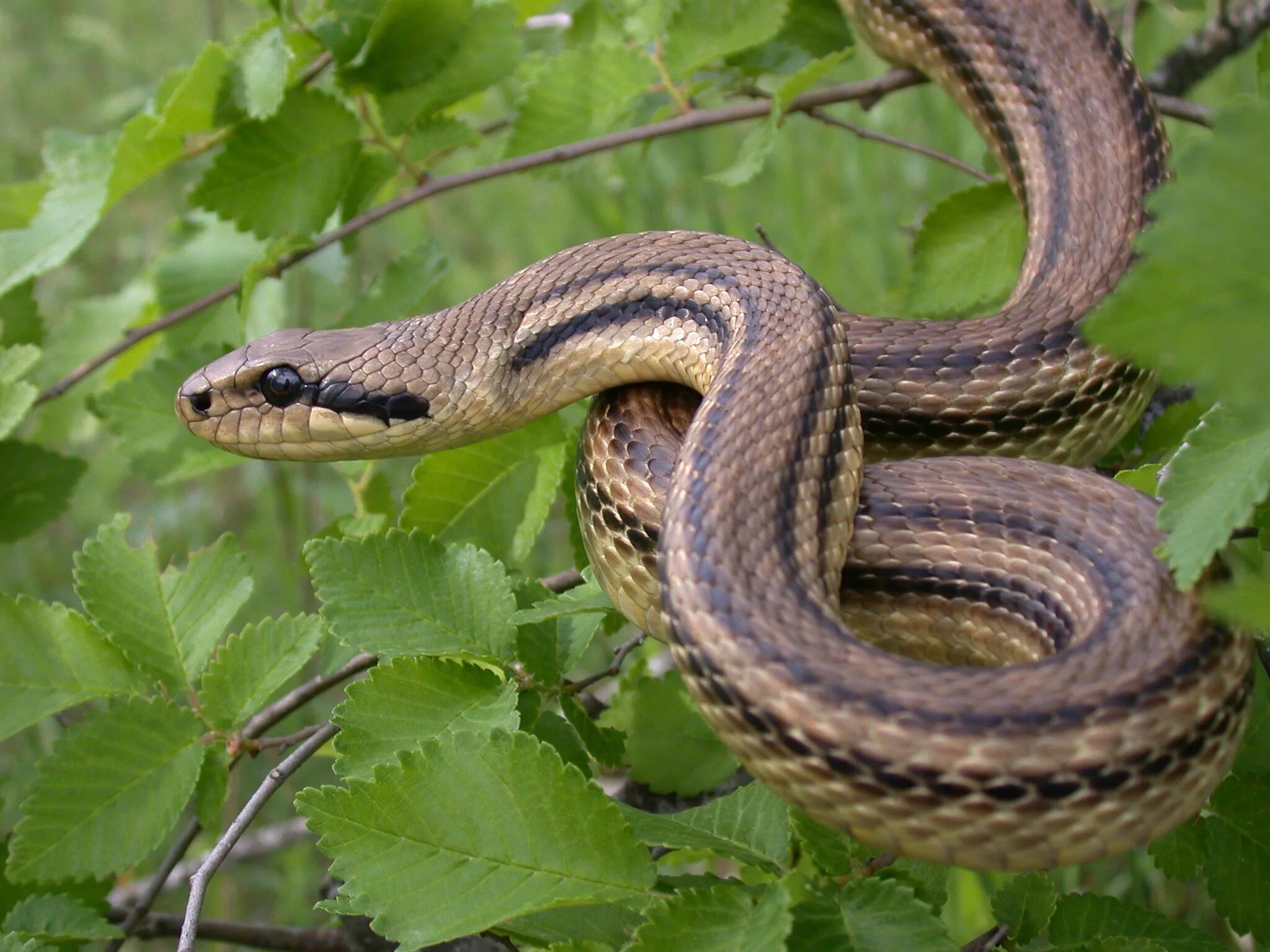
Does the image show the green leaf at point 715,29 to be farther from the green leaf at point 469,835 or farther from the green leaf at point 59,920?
the green leaf at point 59,920

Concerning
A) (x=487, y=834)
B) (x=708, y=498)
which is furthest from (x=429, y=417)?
(x=487, y=834)

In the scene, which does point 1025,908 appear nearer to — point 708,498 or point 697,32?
point 708,498

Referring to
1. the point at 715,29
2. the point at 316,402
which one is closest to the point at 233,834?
the point at 316,402

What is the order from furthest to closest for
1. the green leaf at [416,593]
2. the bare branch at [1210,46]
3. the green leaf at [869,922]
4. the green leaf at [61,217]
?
the bare branch at [1210,46] → the green leaf at [61,217] → the green leaf at [416,593] → the green leaf at [869,922]

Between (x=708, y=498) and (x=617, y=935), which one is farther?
(x=708, y=498)

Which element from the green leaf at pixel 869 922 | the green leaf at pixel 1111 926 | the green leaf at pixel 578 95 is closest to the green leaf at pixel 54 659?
the green leaf at pixel 869 922

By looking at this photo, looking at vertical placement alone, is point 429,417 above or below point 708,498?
below
